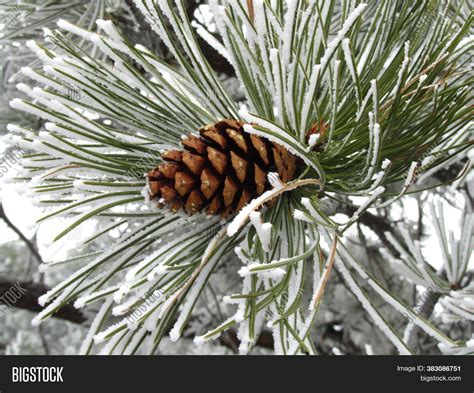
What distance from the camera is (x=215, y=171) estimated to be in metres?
0.40

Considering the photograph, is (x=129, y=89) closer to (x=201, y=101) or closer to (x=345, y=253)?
(x=201, y=101)

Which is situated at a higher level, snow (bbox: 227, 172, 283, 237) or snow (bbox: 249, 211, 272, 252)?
snow (bbox: 227, 172, 283, 237)

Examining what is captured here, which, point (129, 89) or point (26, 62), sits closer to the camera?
point (129, 89)

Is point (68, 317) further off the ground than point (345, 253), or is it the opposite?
point (345, 253)

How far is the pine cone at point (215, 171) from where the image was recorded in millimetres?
393

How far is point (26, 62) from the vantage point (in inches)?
38.4

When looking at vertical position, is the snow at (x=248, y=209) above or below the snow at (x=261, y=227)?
above

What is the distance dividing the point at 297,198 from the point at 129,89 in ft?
0.47

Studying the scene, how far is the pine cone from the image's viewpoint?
393mm

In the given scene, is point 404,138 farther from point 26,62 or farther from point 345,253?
point 26,62
